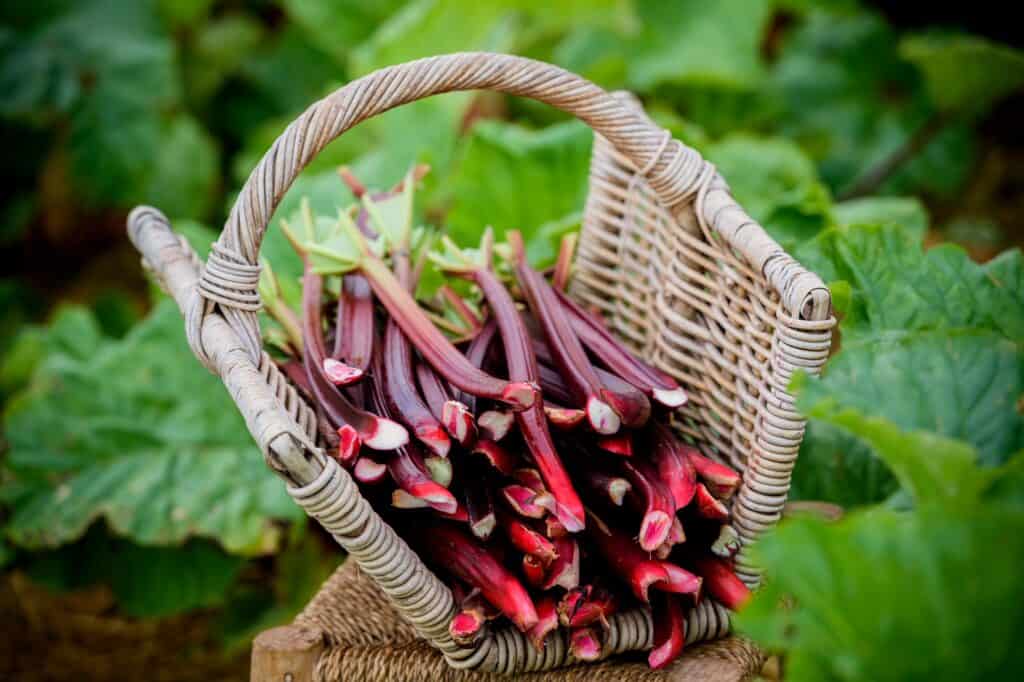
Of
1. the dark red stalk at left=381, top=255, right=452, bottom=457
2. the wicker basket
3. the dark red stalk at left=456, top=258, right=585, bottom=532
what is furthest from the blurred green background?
the dark red stalk at left=381, top=255, right=452, bottom=457

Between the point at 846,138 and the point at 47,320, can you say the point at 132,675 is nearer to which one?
the point at 47,320

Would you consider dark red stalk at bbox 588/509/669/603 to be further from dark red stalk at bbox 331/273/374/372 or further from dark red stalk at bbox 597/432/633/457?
dark red stalk at bbox 331/273/374/372

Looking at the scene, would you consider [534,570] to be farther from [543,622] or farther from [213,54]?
[213,54]

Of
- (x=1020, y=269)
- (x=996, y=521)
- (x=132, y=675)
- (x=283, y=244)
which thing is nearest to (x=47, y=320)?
(x=132, y=675)

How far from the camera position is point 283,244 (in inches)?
79.3

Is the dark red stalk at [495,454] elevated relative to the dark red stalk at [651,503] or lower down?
elevated

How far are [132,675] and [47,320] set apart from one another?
148cm

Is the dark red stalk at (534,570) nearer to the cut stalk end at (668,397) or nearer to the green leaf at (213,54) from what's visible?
the cut stalk end at (668,397)

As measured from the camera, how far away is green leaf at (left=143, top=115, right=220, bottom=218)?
3391 millimetres

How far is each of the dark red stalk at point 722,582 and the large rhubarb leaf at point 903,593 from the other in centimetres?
39

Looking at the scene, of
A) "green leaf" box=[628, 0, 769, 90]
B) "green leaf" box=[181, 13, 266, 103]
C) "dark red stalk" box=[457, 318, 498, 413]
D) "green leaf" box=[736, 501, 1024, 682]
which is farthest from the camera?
"green leaf" box=[181, 13, 266, 103]

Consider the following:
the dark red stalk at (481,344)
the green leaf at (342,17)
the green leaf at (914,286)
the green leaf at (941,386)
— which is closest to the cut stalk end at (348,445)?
the dark red stalk at (481,344)

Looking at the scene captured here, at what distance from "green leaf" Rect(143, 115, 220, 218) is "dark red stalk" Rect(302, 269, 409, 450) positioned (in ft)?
6.67

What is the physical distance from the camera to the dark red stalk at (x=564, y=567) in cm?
124
